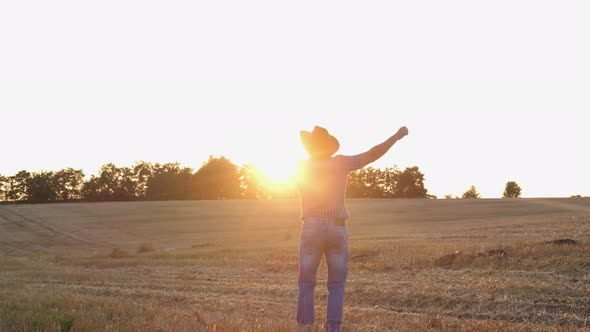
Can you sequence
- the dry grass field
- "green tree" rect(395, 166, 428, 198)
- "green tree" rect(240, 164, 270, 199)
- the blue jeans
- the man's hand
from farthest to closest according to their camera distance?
"green tree" rect(240, 164, 270, 199) → "green tree" rect(395, 166, 428, 198) → the dry grass field → the man's hand → the blue jeans

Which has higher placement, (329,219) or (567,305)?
(329,219)

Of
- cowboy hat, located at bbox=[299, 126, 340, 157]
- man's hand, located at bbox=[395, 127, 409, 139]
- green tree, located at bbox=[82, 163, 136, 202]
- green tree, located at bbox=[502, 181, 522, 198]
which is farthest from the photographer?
green tree, located at bbox=[502, 181, 522, 198]

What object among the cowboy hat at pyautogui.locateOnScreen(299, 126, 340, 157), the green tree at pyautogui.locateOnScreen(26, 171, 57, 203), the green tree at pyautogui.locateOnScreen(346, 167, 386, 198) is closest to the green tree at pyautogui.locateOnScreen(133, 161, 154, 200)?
the green tree at pyautogui.locateOnScreen(26, 171, 57, 203)

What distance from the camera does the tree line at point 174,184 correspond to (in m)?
95.1

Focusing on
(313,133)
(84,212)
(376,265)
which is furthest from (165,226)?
(313,133)

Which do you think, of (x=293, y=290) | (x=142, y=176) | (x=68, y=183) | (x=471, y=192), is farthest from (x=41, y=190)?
(x=293, y=290)

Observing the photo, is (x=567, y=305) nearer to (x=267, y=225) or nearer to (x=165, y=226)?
(x=267, y=225)

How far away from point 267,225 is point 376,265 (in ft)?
104

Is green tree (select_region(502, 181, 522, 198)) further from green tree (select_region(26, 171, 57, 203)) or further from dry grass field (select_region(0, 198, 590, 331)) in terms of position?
dry grass field (select_region(0, 198, 590, 331))

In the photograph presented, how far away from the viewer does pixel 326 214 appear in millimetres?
6961

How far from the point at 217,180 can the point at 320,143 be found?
92.3 metres

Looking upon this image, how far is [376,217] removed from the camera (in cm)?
5441

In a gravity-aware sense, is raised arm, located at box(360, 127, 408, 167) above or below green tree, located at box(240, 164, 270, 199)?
below

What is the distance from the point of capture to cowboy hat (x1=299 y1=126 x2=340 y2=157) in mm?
7145
